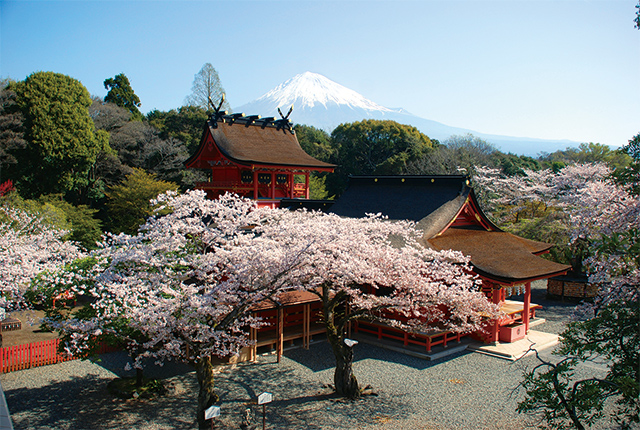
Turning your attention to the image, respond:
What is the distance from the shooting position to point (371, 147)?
44375 mm

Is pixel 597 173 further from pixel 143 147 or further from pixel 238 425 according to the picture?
pixel 143 147

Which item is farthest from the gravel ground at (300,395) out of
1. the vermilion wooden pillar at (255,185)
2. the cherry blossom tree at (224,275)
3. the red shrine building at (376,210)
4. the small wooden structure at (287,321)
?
the vermilion wooden pillar at (255,185)

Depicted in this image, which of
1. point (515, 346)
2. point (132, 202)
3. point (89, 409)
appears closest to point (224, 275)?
point (89, 409)

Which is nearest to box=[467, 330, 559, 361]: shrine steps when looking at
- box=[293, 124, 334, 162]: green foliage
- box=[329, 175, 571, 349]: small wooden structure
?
box=[329, 175, 571, 349]: small wooden structure

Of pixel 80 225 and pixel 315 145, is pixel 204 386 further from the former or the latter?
pixel 315 145

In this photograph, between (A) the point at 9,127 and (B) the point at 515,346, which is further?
(A) the point at 9,127

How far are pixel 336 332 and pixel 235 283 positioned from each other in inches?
136

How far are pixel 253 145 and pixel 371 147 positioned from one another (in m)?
25.5

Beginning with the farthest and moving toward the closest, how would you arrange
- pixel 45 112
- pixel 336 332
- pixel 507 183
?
pixel 507 183 → pixel 45 112 → pixel 336 332

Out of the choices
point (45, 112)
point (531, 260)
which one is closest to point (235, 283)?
point (531, 260)

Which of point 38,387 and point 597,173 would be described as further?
point 597,173

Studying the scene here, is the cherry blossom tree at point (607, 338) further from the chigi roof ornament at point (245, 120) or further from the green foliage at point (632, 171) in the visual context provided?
the chigi roof ornament at point (245, 120)

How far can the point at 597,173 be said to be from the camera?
23.2 meters

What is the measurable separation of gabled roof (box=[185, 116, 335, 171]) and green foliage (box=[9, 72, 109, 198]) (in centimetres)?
984
